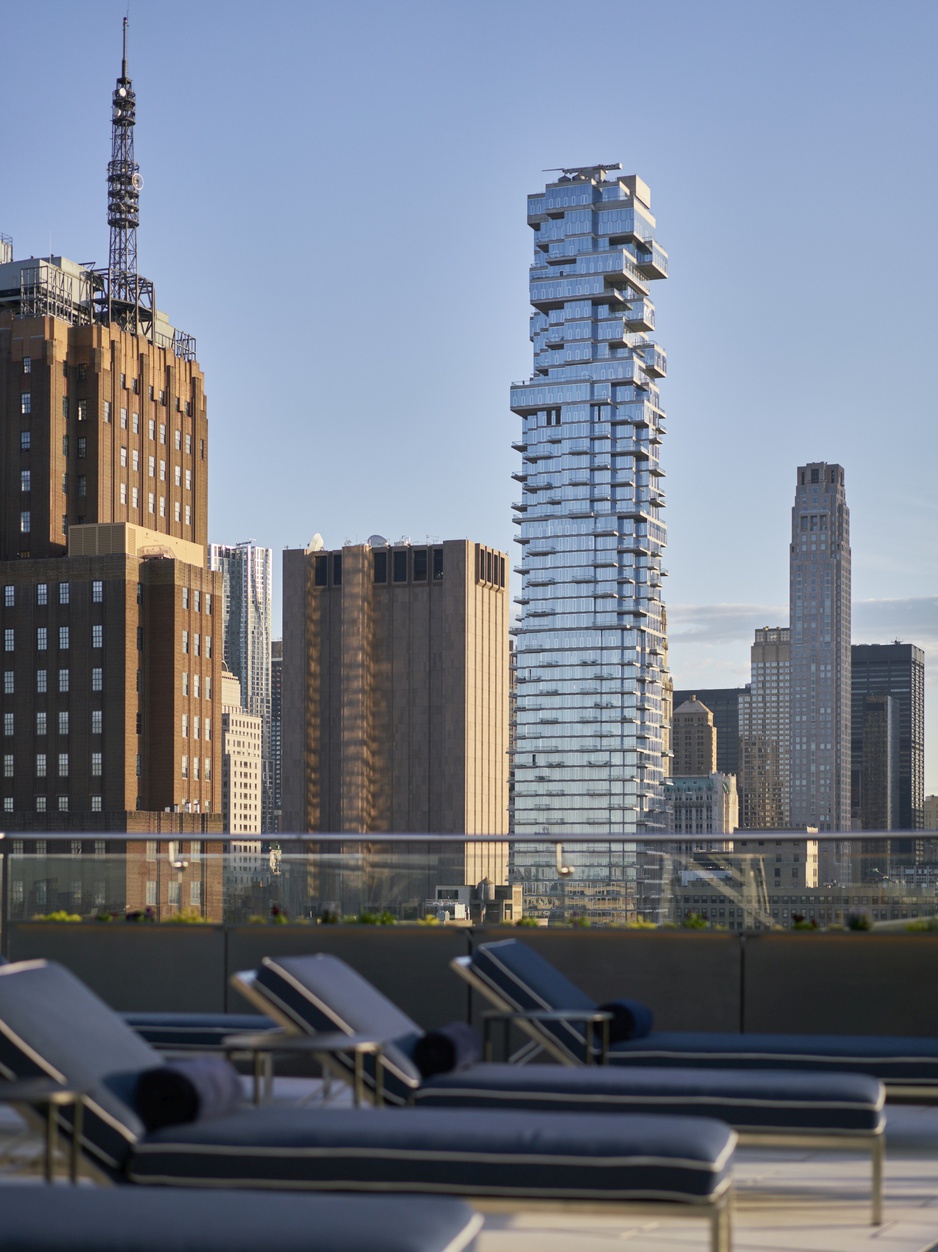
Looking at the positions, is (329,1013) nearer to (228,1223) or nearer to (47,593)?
(228,1223)

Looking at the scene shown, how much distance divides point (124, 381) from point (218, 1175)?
86.0 metres

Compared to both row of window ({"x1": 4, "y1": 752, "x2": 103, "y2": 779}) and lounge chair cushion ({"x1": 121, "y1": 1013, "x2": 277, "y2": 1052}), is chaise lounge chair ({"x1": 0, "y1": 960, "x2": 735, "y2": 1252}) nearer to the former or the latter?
lounge chair cushion ({"x1": 121, "y1": 1013, "x2": 277, "y2": 1052})

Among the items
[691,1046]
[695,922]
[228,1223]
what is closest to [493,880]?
[695,922]

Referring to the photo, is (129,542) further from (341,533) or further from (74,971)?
(74,971)

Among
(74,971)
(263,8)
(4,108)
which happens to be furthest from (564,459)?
(74,971)

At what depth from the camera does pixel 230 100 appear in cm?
3466

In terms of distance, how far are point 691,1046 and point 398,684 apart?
122777mm

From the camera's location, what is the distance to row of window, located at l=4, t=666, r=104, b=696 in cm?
8106

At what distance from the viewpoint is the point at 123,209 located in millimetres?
96938

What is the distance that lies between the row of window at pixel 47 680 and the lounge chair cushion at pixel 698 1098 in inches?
3070

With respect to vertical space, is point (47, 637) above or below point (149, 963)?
above

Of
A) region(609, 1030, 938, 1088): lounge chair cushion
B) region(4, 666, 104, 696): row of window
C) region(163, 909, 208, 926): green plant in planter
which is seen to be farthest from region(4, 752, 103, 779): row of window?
region(609, 1030, 938, 1088): lounge chair cushion

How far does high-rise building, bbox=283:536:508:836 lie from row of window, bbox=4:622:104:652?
46.6 meters

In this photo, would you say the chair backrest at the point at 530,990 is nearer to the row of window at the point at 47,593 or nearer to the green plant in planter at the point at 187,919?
the green plant in planter at the point at 187,919
